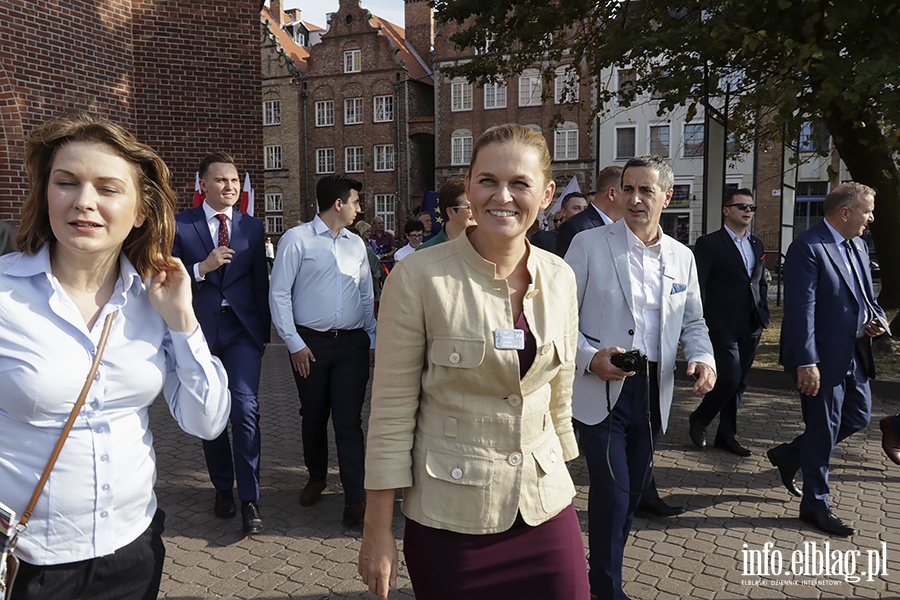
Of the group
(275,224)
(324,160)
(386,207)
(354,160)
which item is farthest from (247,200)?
(275,224)

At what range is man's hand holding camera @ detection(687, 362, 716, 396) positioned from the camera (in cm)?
332

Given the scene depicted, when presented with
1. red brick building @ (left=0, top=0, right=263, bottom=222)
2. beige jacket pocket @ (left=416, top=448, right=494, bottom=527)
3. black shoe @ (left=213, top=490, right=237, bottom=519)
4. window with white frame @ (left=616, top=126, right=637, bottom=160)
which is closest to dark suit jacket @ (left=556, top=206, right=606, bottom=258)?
black shoe @ (left=213, top=490, right=237, bottom=519)

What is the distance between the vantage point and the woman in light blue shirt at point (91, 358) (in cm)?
184

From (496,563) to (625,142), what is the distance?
4318cm

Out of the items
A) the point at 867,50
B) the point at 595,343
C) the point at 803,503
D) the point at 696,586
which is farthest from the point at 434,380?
the point at 867,50

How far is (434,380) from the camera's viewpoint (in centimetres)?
213

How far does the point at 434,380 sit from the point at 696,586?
2.58 metres

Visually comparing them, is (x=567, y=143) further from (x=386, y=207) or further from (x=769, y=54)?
(x=769, y=54)

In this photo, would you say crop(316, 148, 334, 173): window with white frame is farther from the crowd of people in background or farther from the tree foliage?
the crowd of people in background

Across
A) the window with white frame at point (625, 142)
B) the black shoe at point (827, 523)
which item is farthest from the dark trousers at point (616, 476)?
the window with white frame at point (625, 142)

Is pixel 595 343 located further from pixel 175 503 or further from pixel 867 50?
pixel 867 50

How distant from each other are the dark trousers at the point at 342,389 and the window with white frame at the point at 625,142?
39.8m

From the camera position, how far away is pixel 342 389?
5.04 meters

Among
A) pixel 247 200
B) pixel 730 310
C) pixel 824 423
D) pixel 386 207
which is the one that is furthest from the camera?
pixel 386 207
